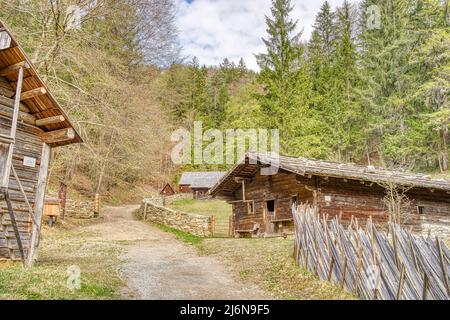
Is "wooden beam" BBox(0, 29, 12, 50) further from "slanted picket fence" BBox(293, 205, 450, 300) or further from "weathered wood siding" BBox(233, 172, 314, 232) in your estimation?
Answer: "weathered wood siding" BBox(233, 172, 314, 232)

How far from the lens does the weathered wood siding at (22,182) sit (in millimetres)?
9445

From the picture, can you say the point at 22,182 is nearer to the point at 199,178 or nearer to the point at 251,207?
the point at 251,207

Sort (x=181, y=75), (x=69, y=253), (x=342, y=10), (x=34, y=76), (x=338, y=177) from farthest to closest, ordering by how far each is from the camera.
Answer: (x=181, y=75) < (x=342, y=10) < (x=338, y=177) < (x=69, y=253) < (x=34, y=76)

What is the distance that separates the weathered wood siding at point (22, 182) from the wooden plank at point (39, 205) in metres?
0.12

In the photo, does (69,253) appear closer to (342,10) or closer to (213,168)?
(213,168)

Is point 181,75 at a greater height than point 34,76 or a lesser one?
greater

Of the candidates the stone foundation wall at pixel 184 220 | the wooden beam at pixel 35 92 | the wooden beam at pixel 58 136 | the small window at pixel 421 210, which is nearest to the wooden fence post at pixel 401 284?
→ the wooden beam at pixel 58 136

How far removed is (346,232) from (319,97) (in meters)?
31.9

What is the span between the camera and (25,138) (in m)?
10.2

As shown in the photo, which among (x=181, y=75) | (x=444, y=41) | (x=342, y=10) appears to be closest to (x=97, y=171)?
(x=181, y=75)

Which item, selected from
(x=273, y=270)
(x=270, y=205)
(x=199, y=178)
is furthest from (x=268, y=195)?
(x=199, y=178)

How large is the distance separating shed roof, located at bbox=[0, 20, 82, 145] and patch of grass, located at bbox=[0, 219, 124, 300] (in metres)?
3.87

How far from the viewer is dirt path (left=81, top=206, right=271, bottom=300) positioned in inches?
319

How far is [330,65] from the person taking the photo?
45156 mm
